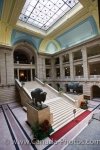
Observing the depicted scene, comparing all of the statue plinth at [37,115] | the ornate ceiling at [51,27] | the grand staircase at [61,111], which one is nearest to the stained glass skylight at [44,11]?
the ornate ceiling at [51,27]

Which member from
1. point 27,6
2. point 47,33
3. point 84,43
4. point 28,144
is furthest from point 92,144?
point 47,33

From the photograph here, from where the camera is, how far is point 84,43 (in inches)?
804

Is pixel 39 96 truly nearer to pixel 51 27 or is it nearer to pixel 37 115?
pixel 37 115

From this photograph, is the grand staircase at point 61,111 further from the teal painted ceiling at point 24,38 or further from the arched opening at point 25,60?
the teal painted ceiling at point 24,38

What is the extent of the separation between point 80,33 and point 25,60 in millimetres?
14276

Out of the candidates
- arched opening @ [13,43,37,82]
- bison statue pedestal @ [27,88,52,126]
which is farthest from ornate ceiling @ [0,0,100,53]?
bison statue pedestal @ [27,88,52,126]

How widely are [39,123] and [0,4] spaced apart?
14412mm

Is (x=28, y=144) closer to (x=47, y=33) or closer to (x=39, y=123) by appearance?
(x=39, y=123)

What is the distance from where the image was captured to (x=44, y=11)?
17.2m

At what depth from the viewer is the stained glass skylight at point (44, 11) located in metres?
15.5

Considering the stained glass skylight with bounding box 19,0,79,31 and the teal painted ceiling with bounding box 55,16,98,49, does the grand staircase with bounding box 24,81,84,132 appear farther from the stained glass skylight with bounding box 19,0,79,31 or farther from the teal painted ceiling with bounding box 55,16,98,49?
the stained glass skylight with bounding box 19,0,79,31

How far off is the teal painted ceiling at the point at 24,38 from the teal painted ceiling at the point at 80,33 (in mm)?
4837

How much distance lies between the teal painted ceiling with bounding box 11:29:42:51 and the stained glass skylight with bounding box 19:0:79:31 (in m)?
2.83

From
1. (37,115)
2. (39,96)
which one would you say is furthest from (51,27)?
(37,115)
